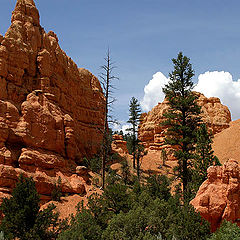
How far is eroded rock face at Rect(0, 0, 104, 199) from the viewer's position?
20.6 metres

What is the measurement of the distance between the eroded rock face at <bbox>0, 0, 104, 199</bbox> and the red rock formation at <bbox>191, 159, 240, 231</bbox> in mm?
12376

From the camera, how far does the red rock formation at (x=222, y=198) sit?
11.0 metres

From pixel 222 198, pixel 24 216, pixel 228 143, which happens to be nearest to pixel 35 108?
pixel 24 216

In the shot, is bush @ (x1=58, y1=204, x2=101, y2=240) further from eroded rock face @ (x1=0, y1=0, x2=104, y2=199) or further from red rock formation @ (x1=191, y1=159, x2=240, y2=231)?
eroded rock face @ (x1=0, y1=0, x2=104, y2=199)

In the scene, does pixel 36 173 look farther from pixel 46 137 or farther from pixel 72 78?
pixel 72 78

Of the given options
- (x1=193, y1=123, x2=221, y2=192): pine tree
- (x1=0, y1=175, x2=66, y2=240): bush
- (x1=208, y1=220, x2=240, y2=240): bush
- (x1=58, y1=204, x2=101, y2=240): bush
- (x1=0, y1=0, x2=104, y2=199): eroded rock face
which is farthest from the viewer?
(x1=0, y1=0, x2=104, y2=199): eroded rock face

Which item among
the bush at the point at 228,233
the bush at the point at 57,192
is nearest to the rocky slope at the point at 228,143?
the bush at the point at 57,192

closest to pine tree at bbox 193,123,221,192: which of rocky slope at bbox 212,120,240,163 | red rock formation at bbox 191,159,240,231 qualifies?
red rock formation at bbox 191,159,240,231

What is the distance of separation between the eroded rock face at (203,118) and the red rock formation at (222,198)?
146 feet

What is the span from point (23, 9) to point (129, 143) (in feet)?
77.3

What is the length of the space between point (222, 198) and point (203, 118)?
158 ft

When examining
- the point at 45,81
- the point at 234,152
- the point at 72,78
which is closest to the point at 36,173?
the point at 45,81

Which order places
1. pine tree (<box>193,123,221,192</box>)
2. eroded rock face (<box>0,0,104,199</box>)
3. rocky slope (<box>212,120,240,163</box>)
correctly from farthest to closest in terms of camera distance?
rocky slope (<box>212,120,240,163</box>)
eroded rock face (<box>0,0,104,199</box>)
pine tree (<box>193,123,221,192</box>)

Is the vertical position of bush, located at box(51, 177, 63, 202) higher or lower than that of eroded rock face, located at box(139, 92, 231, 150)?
lower
